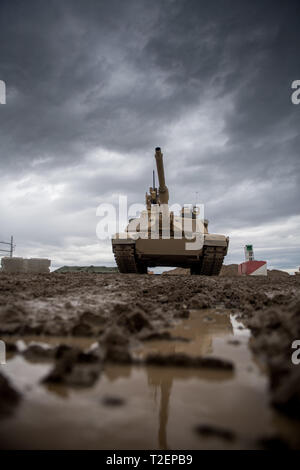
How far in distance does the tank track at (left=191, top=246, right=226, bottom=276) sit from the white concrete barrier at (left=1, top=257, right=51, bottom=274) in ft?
29.6

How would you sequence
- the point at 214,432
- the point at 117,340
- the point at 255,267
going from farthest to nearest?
1. the point at 255,267
2. the point at 117,340
3. the point at 214,432

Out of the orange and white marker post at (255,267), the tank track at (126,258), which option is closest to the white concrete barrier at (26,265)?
the tank track at (126,258)

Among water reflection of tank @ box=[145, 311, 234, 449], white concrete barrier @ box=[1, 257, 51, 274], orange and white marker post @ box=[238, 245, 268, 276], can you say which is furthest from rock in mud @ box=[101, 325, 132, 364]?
white concrete barrier @ box=[1, 257, 51, 274]

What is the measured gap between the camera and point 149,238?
9.33 m

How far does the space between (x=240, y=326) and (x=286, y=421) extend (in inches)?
58.4

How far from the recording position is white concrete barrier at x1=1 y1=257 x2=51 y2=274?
15562mm

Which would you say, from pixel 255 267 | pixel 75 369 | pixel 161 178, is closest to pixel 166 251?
pixel 161 178

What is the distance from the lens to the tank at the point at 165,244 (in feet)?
30.6

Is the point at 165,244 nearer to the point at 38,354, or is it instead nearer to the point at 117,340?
the point at 117,340

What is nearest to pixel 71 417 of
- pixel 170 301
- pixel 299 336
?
pixel 299 336

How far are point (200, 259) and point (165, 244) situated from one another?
1444mm

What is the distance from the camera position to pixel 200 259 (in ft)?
32.9
